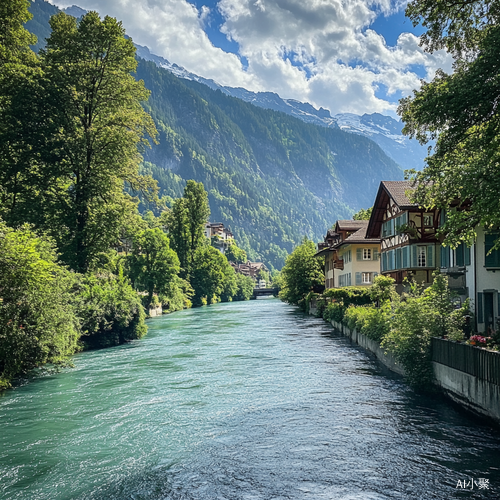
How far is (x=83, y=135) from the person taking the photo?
2994cm

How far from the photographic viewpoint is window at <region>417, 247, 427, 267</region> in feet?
120

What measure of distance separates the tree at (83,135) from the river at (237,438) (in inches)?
398

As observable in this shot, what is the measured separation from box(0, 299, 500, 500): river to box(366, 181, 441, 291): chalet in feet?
51.6

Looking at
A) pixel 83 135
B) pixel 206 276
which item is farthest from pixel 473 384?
pixel 206 276

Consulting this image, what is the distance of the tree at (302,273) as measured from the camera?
7250 cm

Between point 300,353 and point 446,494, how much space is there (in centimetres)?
1881

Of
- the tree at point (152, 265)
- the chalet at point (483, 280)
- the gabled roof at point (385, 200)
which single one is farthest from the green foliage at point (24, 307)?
the tree at point (152, 265)

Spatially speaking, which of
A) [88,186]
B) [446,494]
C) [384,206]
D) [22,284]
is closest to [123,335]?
[88,186]

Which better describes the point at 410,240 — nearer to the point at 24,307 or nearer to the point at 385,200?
the point at 385,200

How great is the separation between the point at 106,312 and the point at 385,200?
2425 centimetres

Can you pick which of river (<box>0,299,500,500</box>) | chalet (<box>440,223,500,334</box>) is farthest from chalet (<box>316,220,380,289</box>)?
river (<box>0,299,500,500</box>)

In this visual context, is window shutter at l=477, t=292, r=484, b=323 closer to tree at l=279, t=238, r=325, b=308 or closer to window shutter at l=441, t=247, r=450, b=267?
window shutter at l=441, t=247, r=450, b=267

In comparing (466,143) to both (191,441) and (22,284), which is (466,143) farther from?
(22,284)

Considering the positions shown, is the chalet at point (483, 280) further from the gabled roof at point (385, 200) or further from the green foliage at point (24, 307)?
Answer: the green foliage at point (24, 307)
